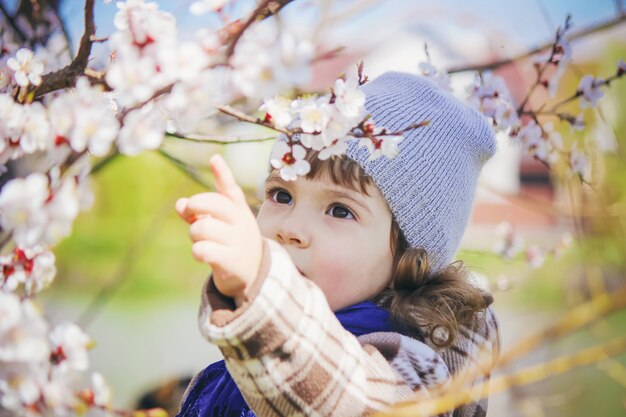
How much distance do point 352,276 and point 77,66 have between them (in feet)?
1.56

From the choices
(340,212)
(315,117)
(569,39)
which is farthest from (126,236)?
(315,117)

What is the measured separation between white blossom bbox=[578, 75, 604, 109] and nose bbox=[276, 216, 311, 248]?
2.27ft

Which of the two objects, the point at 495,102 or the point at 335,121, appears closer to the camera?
the point at 335,121

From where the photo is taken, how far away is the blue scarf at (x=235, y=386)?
933mm

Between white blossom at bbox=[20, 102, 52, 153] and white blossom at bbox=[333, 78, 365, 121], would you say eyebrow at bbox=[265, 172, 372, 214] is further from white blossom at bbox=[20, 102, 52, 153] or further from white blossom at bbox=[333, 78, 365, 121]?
white blossom at bbox=[20, 102, 52, 153]

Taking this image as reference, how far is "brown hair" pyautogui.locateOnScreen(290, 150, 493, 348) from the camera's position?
974 mm

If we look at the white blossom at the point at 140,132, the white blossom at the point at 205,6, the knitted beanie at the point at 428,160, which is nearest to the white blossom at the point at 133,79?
the white blossom at the point at 140,132

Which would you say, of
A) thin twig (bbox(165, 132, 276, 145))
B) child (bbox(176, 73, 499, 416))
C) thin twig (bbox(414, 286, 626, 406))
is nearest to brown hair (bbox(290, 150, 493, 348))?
child (bbox(176, 73, 499, 416))

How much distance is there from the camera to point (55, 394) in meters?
0.53

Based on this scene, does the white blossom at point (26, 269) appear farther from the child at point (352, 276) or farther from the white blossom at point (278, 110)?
the white blossom at point (278, 110)

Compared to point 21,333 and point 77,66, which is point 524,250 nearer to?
point 77,66

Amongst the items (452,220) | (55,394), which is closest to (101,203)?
(452,220)

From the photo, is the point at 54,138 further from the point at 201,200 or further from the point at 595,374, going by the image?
the point at 595,374

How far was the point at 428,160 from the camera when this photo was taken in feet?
3.54
